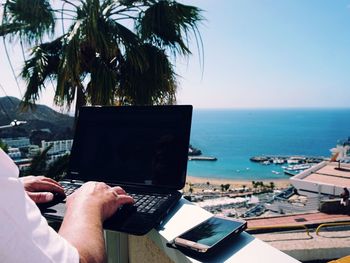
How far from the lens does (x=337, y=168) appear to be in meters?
27.0

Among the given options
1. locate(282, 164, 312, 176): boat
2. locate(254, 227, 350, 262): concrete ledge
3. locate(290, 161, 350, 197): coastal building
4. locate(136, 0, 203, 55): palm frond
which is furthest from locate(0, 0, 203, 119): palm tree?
locate(282, 164, 312, 176): boat

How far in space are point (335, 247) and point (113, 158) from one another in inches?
78.4

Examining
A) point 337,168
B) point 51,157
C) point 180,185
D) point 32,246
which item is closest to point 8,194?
point 32,246

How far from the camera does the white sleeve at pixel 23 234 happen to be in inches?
15.6

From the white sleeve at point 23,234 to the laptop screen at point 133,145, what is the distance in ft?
1.96

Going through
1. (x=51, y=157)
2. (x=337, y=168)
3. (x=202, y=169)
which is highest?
(x=51, y=157)

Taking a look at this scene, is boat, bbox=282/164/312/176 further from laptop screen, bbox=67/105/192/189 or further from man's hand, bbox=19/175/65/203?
man's hand, bbox=19/175/65/203

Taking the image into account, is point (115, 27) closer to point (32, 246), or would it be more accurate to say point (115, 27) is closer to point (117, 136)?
point (117, 136)

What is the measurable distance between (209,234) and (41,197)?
1.67 feet

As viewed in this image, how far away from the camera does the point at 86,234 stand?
571 mm

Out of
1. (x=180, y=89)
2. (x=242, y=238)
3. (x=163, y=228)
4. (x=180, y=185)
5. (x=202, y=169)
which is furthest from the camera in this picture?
(x=202, y=169)

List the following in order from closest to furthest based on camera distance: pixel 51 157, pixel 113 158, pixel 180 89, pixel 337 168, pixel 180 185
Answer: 1. pixel 180 185
2. pixel 113 158
3. pixel 51 157
4. pixel 180 89
5. pixel 337 168

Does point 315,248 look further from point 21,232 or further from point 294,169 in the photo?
point 294,169

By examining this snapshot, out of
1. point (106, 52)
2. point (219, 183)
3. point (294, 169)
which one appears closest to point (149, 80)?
point (106, 52)
